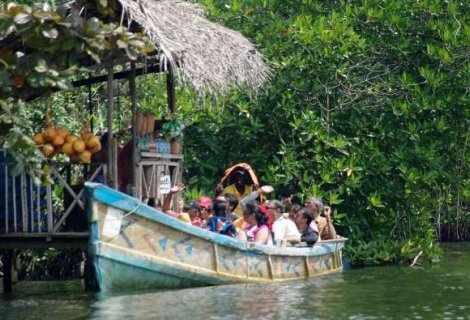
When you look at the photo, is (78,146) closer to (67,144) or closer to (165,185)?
(67,144)

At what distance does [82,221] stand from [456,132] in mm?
7179

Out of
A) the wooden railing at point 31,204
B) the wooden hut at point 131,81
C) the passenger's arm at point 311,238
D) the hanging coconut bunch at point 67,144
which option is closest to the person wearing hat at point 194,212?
the wooden hut at point 131,81

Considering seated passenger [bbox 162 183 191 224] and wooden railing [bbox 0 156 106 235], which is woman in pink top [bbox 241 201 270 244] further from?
wooden railing [bbox 0 156 106 235]

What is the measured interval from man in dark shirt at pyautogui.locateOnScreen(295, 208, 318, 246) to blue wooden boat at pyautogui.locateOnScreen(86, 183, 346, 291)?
917mm

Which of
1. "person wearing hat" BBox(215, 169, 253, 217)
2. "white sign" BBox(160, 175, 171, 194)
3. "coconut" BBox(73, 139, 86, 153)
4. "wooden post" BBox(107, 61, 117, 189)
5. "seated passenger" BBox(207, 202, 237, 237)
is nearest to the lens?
"coconut" BBox(73, 139, 86, 153)

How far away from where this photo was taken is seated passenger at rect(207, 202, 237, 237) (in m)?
14.5

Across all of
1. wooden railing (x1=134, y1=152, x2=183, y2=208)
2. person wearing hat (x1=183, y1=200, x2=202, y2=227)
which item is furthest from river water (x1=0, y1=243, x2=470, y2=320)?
wooden railing (x1=134, y1=152, x2=183, y2=208)

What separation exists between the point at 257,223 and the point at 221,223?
0.64 meters

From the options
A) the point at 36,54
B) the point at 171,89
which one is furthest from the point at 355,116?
the point at 36,54

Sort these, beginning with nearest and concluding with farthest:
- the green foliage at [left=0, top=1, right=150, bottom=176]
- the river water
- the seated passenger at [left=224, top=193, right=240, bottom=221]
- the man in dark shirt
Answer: the green foliage at [left=0, top=1, right=150, bottom=176] → the river water → the seated passenger at [left=224, top=193, right=240, bottom=221] → the man in dark shirt

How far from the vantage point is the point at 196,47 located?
1375cm

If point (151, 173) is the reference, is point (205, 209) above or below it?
below

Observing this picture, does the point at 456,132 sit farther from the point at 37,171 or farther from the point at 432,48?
the point at 37,171

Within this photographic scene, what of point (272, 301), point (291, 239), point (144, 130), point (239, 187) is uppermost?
point (144, 130)
